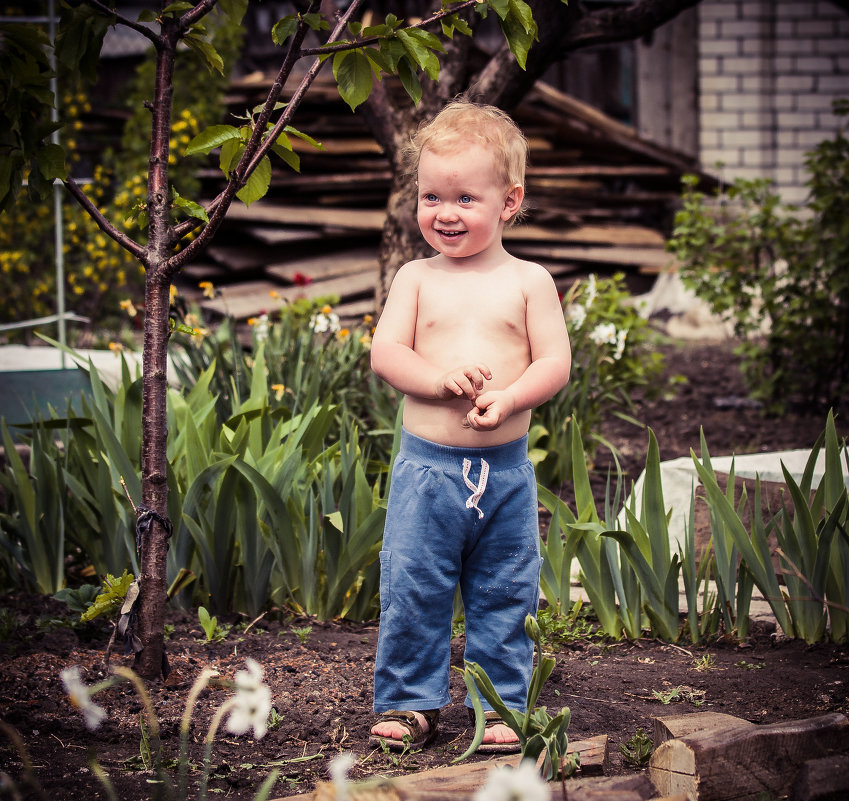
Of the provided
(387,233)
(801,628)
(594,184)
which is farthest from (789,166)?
(801,628)

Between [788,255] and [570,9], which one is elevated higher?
[570,9]

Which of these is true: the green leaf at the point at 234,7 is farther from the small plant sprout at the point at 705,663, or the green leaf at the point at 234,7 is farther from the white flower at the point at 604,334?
the white flower at the point at 604,334

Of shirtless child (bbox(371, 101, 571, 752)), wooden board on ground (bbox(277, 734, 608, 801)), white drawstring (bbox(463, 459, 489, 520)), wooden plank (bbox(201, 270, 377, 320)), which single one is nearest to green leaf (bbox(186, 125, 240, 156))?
shirtless child (bbox(371, 101, 571, 752))

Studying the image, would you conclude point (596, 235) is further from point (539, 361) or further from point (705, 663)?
point (539, 361)

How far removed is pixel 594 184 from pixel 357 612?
280 inches

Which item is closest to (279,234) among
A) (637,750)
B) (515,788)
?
(637,750)

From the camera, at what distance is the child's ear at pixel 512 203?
6.06 ft

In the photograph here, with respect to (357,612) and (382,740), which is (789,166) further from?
(382,740)

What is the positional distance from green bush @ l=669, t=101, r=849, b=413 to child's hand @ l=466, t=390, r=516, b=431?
11.3ft

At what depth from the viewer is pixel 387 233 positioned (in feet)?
13.4

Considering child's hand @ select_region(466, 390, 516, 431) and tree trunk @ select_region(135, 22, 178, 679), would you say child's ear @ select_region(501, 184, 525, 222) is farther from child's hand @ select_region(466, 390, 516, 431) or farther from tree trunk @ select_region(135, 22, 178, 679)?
tree trunk @ select_region(135, 22, 178, 679)

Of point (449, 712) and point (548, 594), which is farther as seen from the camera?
point (548, 594)

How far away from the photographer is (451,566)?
72.5 inches

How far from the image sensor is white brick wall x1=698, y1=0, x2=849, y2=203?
8797 millimetres
